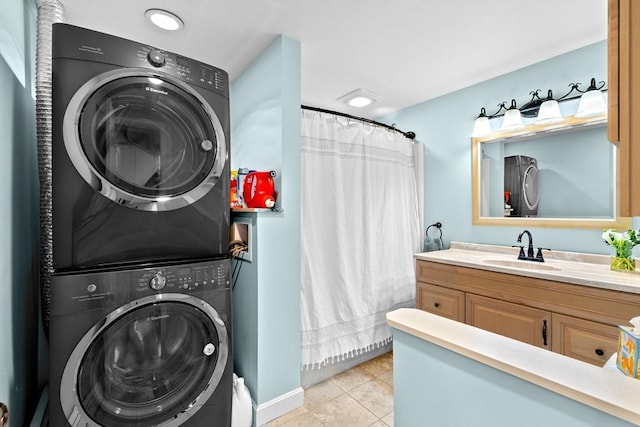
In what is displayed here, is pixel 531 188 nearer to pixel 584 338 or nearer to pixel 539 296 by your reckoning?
pixel 539 296

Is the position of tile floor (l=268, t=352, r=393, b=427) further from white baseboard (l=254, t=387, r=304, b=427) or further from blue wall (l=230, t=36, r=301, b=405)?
blue wall (l=230, t=36, r=301, b=405)

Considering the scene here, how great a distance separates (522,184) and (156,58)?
2773 mm

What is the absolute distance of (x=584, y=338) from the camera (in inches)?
63.5

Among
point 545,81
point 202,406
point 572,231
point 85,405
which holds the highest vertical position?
point 545,81

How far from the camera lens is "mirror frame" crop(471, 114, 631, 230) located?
1.99m

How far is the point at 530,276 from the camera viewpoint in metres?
1.81

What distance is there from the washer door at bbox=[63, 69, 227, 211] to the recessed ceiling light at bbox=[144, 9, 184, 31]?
33.1 inches

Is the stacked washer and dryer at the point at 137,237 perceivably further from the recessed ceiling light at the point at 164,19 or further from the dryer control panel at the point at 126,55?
the recessed ceiling light at the point at 164,19

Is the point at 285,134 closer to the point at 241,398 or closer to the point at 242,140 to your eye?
the point at 242,140

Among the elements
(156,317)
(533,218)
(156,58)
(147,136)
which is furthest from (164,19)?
(533,218)

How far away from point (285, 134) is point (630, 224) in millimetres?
2387

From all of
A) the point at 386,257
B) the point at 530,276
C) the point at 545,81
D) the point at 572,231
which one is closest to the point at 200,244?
the point at 386,257

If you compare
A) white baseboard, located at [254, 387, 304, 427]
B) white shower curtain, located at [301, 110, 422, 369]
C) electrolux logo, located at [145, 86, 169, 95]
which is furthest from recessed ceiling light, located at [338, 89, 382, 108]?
white baseboard, located at [254, 387, 304, 427]

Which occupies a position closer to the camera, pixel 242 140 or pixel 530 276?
pixel 530 276
